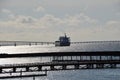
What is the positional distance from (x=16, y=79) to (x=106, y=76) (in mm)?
25747

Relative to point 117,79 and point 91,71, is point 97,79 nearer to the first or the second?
point 117,79

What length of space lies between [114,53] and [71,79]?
57.0 ft

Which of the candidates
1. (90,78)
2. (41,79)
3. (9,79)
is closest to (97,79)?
(90,78)

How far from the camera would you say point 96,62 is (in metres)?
120

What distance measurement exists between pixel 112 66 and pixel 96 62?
24.9 feet

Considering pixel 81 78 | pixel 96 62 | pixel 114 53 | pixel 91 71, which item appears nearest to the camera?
pixel 96 62

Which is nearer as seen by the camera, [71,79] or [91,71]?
[71,79]

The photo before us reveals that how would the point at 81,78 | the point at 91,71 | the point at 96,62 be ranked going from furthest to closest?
the point at 91,71 → the point at 81,78 → the point at 96,62

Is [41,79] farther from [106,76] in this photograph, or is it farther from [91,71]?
[91,71]

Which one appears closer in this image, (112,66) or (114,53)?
(112,66)

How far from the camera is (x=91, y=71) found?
15125 cm

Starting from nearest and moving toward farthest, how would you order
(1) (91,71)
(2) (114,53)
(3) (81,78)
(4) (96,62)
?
1. (4) (96,62)
2. (3) (81,78)
3. (2) (114,53)
4. (1) (91,71)

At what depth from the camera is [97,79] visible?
403 feet

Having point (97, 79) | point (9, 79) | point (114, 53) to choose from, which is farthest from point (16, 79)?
point (114, 53)
